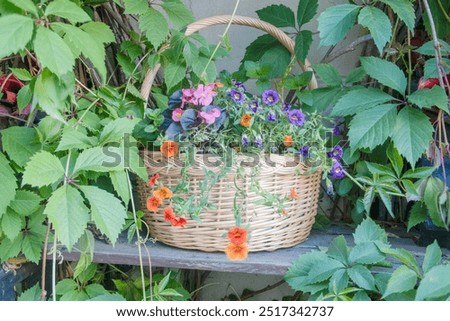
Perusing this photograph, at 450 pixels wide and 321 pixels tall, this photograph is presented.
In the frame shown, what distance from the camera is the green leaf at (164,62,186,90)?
54.7 inches

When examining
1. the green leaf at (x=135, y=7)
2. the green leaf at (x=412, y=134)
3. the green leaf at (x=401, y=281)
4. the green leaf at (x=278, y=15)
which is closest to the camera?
the green leaf at (x=401, y=281)

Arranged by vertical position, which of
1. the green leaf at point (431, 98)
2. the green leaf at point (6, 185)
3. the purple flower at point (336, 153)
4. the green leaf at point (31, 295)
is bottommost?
the green leaf at point (31, 295)

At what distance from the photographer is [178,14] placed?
137 cm

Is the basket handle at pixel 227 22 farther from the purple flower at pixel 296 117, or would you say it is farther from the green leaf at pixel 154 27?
the purple flower at pixel 296 117

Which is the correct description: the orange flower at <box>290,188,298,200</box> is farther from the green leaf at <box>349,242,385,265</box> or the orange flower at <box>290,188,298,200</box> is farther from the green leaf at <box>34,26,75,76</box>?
the green leaf at <box>34,26,75,76</box>

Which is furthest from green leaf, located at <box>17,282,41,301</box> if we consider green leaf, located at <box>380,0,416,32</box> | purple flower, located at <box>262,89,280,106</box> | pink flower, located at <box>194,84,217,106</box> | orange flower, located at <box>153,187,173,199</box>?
green leaf, located at <box>380,0,416,32</box>

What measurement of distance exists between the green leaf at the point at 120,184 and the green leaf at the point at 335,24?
506 mm

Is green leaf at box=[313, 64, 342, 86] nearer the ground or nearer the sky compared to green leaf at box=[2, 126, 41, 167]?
nearer the sky

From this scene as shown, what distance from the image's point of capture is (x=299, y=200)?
1330 millimetres

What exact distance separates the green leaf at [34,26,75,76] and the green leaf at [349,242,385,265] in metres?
0.66

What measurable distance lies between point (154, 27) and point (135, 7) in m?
0.06

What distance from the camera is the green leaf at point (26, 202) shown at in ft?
4.16

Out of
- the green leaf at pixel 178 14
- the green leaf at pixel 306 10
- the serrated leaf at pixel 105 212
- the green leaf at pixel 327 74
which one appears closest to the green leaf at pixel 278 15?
the green leaf at pixel 306 10
